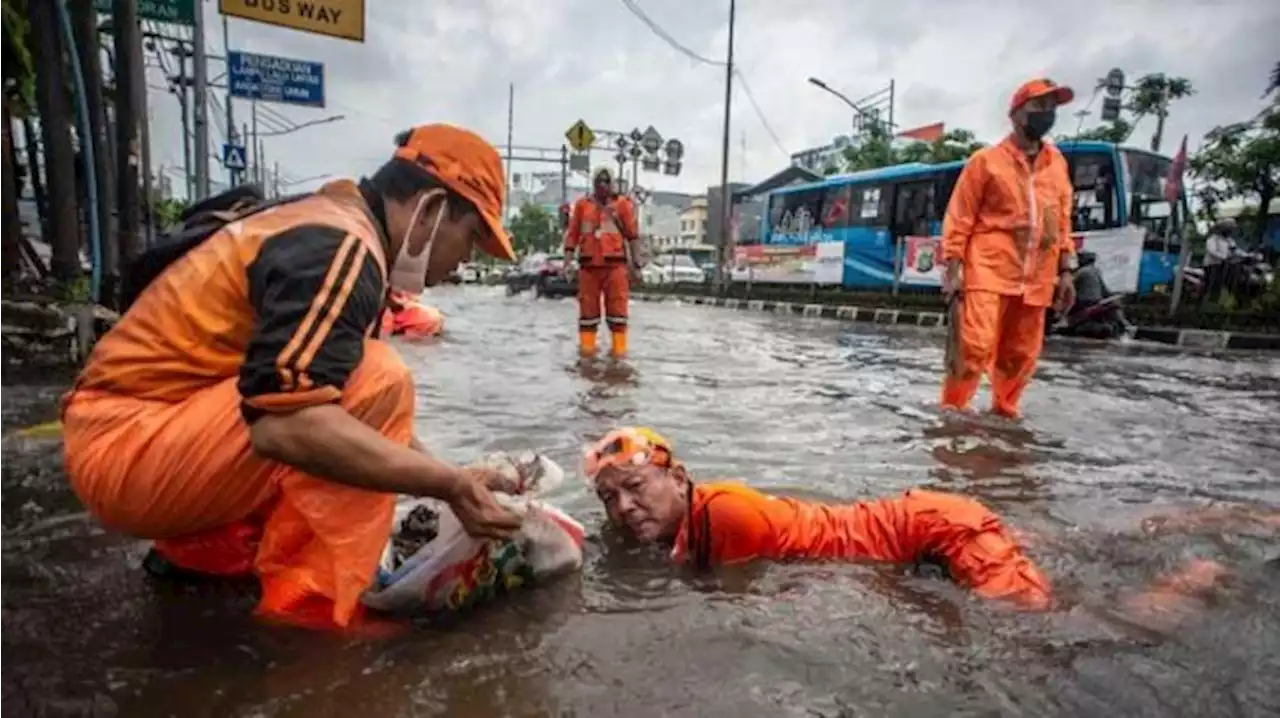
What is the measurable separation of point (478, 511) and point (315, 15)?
35.1 feet

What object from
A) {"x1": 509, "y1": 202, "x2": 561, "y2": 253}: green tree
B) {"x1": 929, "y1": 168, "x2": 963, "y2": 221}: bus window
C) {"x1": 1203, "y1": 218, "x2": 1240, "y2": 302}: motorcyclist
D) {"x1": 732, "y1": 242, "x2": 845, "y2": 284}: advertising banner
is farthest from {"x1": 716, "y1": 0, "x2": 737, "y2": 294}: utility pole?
{"x1": 509, "y1": 202, "x2": 561, "y2": 253}: green tree

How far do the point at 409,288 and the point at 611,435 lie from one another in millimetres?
915

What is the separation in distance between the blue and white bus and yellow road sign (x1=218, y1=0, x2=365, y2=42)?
34.8ft

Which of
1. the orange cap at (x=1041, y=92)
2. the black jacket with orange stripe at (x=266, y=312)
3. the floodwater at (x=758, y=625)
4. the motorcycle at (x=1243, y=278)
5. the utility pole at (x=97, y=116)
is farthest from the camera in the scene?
the motorcycle at (x=1243, y=278)

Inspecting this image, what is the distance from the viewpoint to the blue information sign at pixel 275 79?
1477 centimetres

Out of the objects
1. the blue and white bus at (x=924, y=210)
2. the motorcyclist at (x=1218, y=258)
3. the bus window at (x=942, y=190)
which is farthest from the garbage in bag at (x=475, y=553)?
the bus window at (x=942, y=190)

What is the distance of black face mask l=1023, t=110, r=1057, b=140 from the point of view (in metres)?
4.54

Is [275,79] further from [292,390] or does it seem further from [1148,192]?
[292,390]

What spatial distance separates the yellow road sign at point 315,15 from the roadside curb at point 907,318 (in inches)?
362

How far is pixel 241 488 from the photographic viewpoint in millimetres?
1795

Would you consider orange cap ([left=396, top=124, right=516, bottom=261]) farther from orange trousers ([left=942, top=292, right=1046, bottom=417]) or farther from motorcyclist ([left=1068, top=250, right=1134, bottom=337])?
motorcyclist ([left=1068, top=250, right=1134, bottom=337])

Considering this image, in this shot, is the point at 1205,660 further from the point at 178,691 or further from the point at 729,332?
the point at 729,332

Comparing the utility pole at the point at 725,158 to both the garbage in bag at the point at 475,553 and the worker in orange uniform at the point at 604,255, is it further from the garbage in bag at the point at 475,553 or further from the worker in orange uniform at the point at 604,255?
the garbage in bag at the point at 475,553

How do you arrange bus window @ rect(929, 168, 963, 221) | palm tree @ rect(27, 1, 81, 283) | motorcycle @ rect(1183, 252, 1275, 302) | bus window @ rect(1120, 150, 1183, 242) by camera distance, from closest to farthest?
palm tree @ rect(27, 1, 81, 283) < motorcycle @ rect(1183, 252, 1275, 302) < bus window @ rect(1120, 150, 1183, 242) < bus window @ rect(929, 168, 963, 221)
